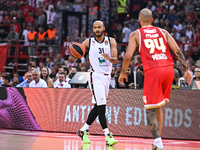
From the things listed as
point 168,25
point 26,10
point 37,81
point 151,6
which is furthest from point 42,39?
point 37,81

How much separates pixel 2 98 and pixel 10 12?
14.6 meters

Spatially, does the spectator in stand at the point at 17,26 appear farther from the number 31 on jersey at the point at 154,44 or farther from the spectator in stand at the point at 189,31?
the number 31 on jersey at the point at 154,44

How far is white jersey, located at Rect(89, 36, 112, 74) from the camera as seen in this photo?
7.71 m

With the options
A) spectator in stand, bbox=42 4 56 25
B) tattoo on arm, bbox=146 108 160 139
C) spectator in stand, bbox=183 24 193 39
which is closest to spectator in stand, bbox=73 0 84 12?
spectator in stand, bbox=42 4 56 25

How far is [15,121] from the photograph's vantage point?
10.6m

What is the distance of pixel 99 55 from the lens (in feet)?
25.3

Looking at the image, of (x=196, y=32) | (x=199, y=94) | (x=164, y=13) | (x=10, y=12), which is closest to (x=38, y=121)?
(x=199, y=94)

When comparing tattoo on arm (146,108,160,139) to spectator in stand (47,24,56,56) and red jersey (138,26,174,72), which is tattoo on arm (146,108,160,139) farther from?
spectator in stand (47,24,56,56)

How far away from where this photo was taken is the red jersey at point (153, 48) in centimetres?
598

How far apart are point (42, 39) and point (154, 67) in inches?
581

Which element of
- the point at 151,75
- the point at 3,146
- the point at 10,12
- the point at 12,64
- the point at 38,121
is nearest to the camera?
the point at 151,75

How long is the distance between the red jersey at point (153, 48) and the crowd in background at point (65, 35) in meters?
6.18

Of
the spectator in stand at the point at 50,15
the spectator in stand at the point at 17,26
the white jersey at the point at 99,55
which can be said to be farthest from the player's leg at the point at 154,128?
the spectator in stand at the point at 17,26

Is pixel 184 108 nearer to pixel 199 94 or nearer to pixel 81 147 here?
pixel 199 94
